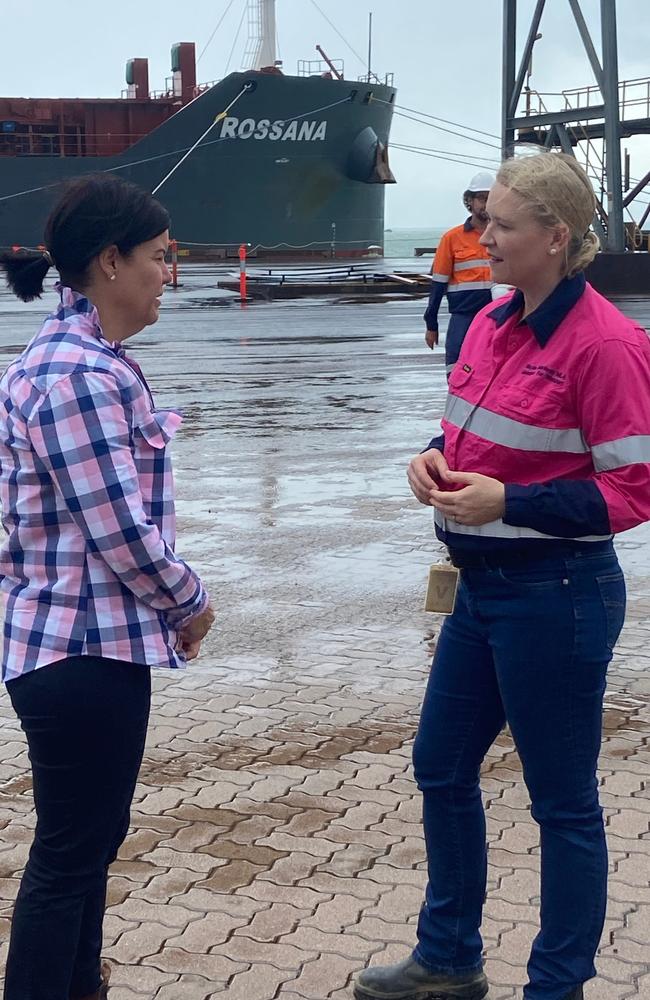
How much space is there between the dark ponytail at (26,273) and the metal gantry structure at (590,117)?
22374mm

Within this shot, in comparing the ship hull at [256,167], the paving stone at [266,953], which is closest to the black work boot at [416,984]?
the paving stone at [266,953]

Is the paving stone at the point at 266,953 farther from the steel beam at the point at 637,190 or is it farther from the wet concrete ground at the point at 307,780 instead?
the steel beam at the point at 637,190

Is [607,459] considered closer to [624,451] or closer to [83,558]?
[624,451]

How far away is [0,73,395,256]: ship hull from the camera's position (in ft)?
166

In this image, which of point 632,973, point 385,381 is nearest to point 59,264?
point 632,973

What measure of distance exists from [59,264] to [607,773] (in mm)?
2485

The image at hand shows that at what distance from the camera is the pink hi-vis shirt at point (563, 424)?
2529 millimetres

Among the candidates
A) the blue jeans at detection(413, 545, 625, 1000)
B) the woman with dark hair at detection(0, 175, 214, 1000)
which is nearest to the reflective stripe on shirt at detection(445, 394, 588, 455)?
the blue jeans at detection(413, 545, 625, 1000)

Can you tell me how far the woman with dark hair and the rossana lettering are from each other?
5035 centimetres

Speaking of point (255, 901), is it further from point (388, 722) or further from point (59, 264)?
point (59, 264)

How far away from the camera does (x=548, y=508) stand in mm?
2547

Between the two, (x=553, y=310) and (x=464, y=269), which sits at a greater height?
(x=553, y=310)

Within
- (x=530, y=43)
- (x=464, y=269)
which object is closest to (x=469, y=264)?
(x=464, y=269)

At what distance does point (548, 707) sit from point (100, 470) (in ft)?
3.32
